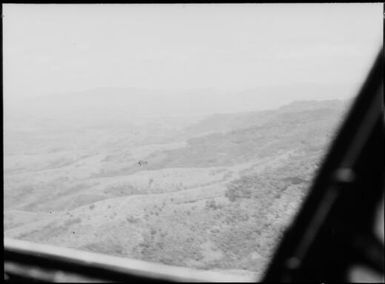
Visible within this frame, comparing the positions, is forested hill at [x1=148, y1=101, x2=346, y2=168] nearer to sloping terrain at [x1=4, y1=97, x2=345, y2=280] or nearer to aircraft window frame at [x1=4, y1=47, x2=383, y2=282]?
sloping terrain at [x1=4, y1=97, x2=345, y2=280]

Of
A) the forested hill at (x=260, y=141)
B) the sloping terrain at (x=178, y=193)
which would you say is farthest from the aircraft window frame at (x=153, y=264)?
the forested hill at (x=260, y=141)

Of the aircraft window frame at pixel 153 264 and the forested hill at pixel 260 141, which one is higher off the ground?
the aircraft window frame at pixel 153 264

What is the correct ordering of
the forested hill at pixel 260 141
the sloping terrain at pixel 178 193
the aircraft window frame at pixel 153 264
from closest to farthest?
the aircraft window frame at pixel 153 264, the sloping terrain at pixel 178 193, the forested hill at pixel 260 141

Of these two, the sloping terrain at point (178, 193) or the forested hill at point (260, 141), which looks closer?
the sloping terrain at point (178, 193)

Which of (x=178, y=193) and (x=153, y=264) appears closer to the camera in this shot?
(x=153, y=264)

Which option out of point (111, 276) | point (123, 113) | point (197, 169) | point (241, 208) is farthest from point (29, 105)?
point (111, 276)

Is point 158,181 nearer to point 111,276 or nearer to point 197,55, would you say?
point 111,276

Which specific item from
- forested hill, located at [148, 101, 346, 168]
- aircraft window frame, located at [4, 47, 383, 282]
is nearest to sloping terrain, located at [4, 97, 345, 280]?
forested hill, located at [148, 101, 346, 168]

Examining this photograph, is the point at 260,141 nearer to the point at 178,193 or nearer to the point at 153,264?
the point at 178,193

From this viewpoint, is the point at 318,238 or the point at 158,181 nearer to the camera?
the point at 318,238

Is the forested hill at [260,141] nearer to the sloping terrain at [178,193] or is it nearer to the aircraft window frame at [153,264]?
the sloping terrain at [178,193]

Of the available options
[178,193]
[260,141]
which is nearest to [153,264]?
[178,193]
